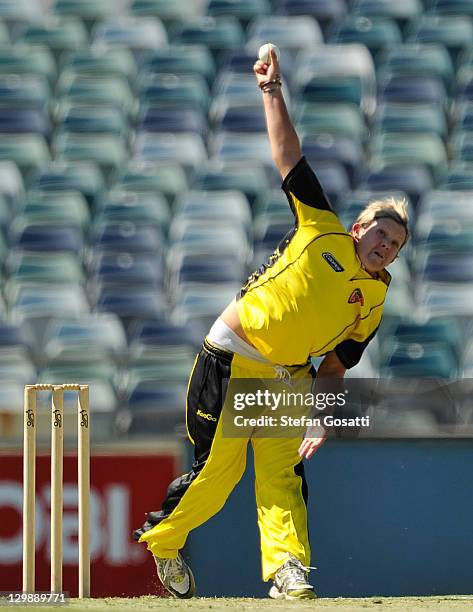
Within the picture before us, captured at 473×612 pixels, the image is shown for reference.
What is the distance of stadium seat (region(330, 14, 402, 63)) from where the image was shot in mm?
7891

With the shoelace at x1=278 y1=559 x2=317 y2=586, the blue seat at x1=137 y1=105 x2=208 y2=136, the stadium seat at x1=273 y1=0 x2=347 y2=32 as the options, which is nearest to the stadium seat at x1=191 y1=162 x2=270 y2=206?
the blue seat at x1=137 y1=105 x2=208 y2=136

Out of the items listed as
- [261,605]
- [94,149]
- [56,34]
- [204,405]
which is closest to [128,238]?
[94,149]

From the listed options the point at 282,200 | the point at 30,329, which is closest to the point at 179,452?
the point at 30,329

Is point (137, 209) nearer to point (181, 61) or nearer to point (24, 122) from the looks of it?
point (24, 122)

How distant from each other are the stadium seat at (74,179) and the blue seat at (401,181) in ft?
4.99

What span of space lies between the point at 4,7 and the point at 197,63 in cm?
139

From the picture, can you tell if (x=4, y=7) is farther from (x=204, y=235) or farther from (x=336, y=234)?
(x=336, y=234)

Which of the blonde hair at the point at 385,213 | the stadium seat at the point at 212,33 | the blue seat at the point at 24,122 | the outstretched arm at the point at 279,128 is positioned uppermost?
the stadium seat at the point at 212,33

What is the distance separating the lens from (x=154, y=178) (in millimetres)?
7277

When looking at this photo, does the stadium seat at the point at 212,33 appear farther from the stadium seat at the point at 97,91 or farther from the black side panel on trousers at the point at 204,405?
the black side panel on trousers at the point at 204,405

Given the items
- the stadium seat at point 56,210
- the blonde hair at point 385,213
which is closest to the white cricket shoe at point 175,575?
the blonde hair at point 385,213

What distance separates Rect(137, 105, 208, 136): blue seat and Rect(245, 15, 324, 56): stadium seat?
62 centimetres

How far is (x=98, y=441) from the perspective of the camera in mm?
4508

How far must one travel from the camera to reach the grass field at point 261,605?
3.33m
